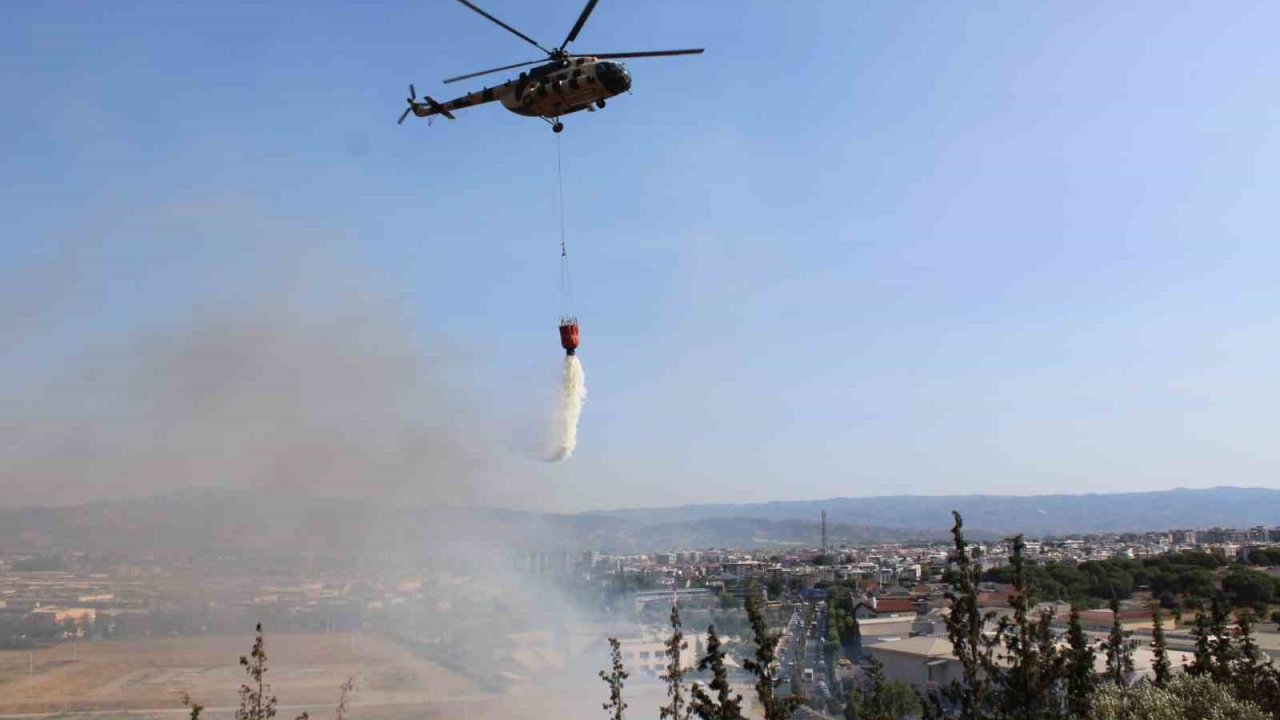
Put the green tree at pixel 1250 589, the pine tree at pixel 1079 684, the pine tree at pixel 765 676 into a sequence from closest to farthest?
the pine tree at pixel 765 676, the pine tree at pixel 1079 684, the green tree at pixel 1250 589

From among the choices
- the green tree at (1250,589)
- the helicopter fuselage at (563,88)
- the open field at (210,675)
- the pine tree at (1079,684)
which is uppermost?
the helicopter fuselage at (563,88)

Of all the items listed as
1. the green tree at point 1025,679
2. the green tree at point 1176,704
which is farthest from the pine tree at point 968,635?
the green tree at point 1176,704

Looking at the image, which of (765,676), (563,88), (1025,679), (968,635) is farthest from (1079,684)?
(563,88)

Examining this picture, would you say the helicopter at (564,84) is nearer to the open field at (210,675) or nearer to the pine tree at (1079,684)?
the pine tree at (1079,684)

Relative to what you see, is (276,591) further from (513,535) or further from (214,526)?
(513,535)

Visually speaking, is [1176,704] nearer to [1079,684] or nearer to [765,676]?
[1079,684]

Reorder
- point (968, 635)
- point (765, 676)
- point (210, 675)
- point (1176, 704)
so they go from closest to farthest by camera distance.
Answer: point (765, 676), point (968, 635), point (1176, 704), point (210, 675)

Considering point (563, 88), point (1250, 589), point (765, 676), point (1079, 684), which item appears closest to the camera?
point (765, 676)
